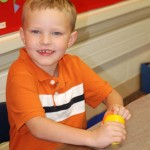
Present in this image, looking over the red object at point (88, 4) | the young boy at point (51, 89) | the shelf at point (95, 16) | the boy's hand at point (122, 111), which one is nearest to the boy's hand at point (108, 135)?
the young boy at point (51, 89)

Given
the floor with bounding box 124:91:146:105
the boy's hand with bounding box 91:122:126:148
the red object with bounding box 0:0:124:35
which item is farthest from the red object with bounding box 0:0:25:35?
the floor with bounding box 124:91:146:105

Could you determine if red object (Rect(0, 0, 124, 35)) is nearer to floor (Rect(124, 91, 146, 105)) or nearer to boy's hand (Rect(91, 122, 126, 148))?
boy's hand (Rect(91, 122, 126, 148))

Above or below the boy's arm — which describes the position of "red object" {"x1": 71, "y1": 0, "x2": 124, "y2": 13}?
above

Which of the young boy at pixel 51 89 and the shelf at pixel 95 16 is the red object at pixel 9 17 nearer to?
the shelf at pixel 95 16

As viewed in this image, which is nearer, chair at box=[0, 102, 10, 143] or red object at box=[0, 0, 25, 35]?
chair at box=[0, 102, 10, 143]

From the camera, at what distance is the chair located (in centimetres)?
111

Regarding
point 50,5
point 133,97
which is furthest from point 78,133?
point 133,97

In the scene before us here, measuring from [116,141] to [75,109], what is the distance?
0.37 metres

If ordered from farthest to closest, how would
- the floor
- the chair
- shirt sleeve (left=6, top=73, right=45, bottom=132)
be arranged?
the floor
the chair
shirt sleeve (left=6, top=73, right=45, bottom=132)

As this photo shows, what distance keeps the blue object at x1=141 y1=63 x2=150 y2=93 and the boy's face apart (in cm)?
180

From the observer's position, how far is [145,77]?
279 cm

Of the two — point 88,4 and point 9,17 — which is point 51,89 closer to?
point 9,17

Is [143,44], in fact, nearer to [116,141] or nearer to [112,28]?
[112,28]

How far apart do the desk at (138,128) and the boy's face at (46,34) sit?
0.29 meters
